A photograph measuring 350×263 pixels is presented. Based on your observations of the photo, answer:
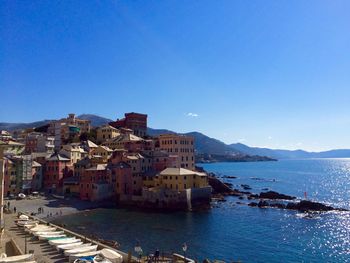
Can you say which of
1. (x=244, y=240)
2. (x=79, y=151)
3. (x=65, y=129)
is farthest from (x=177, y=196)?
(x=65, y=129)

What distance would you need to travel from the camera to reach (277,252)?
45.8 m

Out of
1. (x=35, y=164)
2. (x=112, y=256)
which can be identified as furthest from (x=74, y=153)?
(x=112, y=256)

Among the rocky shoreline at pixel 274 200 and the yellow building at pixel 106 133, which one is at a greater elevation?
the yellow building at pixel 106 133

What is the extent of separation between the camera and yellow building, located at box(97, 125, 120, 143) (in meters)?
121

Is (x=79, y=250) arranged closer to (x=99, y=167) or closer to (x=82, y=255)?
(x=82, y=255)

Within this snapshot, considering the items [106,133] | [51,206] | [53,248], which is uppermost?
[106,133]

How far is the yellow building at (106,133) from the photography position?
121m

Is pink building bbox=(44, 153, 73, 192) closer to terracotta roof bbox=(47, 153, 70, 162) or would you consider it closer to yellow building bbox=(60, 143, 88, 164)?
terracotta roof bbox=(47, 153, 70, 162)

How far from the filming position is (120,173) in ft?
266

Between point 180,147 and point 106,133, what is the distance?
122 ft

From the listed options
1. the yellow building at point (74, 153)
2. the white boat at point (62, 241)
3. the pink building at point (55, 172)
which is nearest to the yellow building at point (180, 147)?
the yellow building at point (74, 153)

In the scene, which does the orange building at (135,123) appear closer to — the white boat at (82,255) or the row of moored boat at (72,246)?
the row of moored boat at (72,246)

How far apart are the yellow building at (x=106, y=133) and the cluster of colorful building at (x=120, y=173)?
10215 millimetres

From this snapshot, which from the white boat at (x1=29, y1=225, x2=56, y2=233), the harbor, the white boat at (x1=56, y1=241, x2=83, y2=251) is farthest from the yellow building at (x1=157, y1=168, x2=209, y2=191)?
the white boat at (x1=56, y1=241, x2=83, y2=251)
